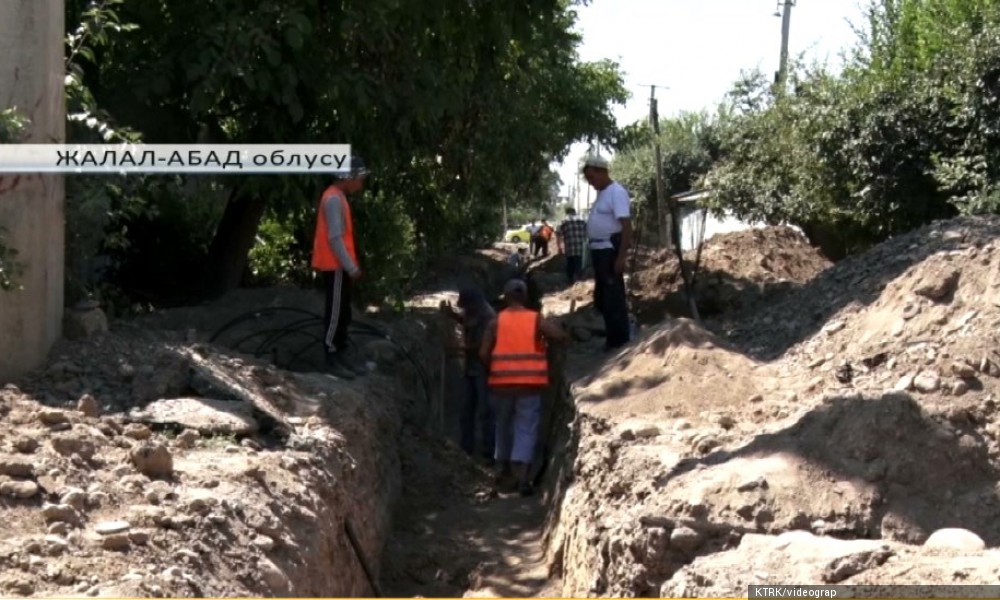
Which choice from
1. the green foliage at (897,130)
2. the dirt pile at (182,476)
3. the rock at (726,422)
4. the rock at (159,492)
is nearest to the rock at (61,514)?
the dirt pile at (182,476)

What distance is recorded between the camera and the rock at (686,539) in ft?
19.9

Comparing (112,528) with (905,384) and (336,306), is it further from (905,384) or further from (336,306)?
(336,306)

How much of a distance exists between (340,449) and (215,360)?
1.16 m

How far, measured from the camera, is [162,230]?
15055 mm

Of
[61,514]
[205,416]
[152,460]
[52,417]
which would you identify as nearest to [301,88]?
[205,416]

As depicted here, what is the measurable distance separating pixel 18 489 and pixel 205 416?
2.36 metres

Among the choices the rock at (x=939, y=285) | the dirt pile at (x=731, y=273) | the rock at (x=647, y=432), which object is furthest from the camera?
the dirt pile at (x=731, y=273)

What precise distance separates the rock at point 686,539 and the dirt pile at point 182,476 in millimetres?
1798

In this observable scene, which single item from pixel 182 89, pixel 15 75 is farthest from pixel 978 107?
pixel 15 75

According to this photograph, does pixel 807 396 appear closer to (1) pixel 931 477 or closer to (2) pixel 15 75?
(1) pixel 931 477

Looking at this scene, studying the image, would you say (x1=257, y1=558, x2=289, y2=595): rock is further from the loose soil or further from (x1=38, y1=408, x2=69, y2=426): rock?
(x1=38, y1=408, x2=69, y2=426): rock

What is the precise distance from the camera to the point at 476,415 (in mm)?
14258

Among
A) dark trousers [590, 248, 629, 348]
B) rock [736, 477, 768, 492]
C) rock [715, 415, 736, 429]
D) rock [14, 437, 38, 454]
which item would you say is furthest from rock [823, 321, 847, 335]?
rock [14, 437, 38, 454]

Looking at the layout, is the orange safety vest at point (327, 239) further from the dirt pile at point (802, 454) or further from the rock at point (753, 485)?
the rock at point (753, 485)
